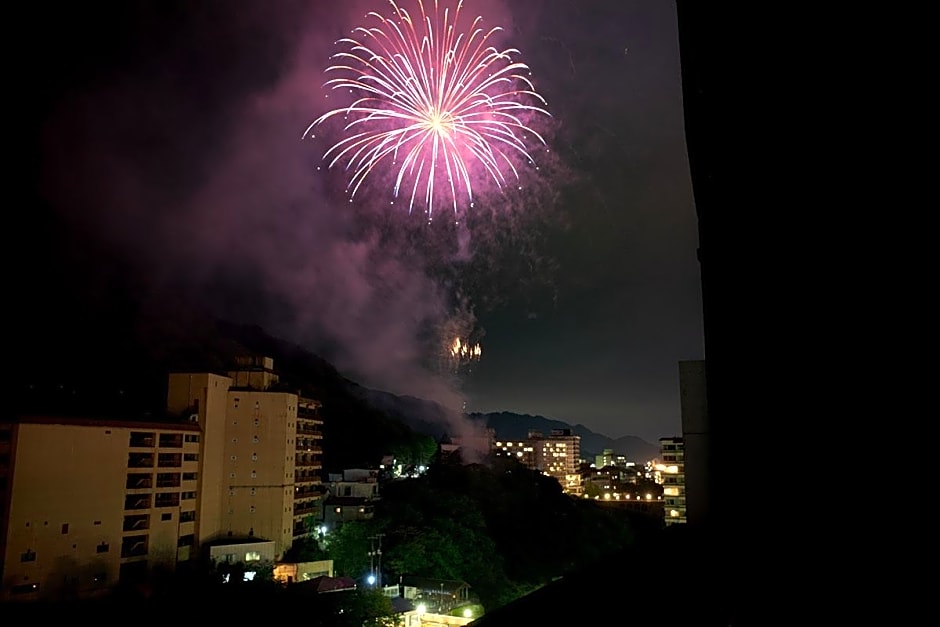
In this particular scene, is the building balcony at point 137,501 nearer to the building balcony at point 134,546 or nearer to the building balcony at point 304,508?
the building balcony at point 134,546

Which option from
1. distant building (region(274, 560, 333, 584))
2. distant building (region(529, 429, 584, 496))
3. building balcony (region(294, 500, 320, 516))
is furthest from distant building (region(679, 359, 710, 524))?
distant building (region(529, 429, 584, 496))

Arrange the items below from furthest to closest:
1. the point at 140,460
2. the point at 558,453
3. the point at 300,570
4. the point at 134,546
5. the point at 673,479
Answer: the point at 558,453 < the point at 673,479 < the point at 300,570 < the point at 140,460 < the point at 134,546

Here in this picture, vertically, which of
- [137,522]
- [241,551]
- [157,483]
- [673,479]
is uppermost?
[157,483]

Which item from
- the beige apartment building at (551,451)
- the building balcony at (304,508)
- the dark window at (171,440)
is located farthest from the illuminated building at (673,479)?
the beige apartment building at (551,451)

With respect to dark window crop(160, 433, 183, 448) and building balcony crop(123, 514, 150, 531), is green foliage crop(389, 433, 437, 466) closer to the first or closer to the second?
dark window crop(160, 433, 183, 448)

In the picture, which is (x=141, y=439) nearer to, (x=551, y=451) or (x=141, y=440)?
(x=141, y=440)

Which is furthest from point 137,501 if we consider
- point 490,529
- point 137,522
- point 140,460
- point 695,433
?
point 695,433

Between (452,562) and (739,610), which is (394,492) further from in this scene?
(739,610)
